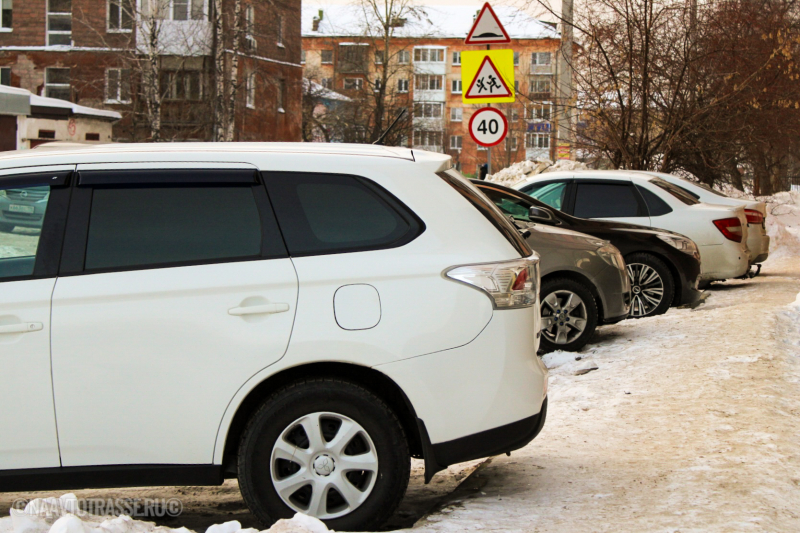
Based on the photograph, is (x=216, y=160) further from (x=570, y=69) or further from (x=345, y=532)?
(x=570, y=69)

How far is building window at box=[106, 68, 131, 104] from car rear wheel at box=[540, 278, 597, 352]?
3533cm

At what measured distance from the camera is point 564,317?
831cm

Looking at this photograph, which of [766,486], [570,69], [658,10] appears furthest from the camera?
[570,69]

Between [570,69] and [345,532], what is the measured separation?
15229 millimetres

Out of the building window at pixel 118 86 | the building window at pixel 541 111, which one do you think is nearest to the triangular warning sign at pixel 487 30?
the building window at pixel 541 111

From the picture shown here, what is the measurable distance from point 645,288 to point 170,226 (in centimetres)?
720

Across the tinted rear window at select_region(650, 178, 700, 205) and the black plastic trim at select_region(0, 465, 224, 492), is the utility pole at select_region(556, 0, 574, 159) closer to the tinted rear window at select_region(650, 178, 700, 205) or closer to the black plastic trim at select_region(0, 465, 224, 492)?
the tinted rear window at select_region(650, 178, 700, 205)

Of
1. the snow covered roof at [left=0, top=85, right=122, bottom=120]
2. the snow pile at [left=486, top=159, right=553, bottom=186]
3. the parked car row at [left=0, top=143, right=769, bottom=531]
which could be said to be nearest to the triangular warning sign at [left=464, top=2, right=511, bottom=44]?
the parked car row at [left=0, top=143, right=769, bottom=531]

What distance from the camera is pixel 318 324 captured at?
379 centimetres

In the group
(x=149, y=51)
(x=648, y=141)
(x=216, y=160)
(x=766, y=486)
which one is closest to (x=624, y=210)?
(x=648, y=141)

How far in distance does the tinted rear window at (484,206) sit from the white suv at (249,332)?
0.65ft

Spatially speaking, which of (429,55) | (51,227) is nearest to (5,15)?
(51,227)

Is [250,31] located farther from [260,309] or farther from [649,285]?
Result: [260,309]

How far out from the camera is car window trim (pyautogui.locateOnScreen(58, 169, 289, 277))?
153 inches
